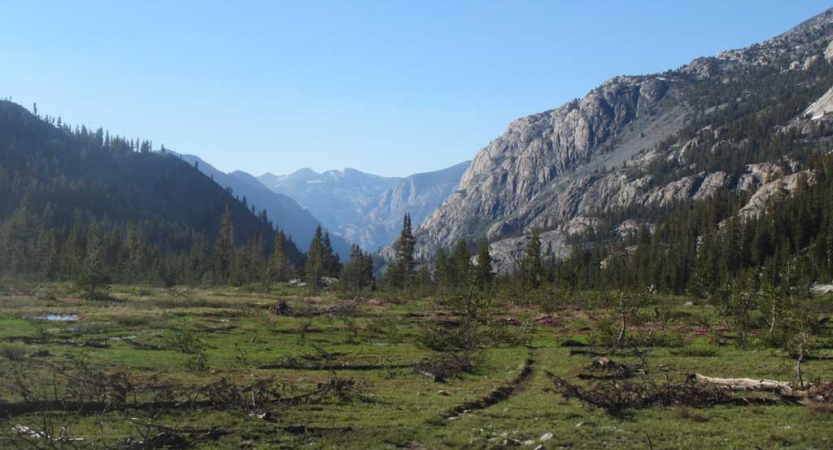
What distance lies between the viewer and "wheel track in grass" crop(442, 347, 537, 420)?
20391 millimetres

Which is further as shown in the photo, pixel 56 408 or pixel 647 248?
pixel 647 248

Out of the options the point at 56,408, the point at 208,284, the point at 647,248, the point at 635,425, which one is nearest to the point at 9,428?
the point at 56,408

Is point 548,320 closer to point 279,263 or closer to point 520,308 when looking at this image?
point 520,308

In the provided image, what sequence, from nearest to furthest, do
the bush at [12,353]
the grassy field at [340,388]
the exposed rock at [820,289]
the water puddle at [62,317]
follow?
the grassy field at [340,388] < the bush at [12,353] < the water puddle at [62,317] < the exposed rock at [820,289]

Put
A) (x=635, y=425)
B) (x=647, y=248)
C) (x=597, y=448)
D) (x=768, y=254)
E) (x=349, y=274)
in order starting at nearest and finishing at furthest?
1. (x=597, y=448)
2. (x=635, y=425)
3. (x=349, y=274)
4. (x=768, y=254)
5. (x=647, y=248)

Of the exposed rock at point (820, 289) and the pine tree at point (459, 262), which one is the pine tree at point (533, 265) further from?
the exposed rock at point (820, 289)

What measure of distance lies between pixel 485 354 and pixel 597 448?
22892mm

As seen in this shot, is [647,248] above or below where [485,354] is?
above

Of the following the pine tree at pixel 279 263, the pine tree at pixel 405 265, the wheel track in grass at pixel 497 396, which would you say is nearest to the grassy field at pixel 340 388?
the wheel track in grass at pixel 497 396

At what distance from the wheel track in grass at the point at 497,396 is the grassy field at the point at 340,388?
0.09 m

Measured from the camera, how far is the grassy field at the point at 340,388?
639 inches

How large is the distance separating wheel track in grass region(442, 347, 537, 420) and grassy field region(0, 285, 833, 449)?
0.30 ft

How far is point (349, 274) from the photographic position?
125 metres

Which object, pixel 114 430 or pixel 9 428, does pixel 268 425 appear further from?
pixel 9 428
